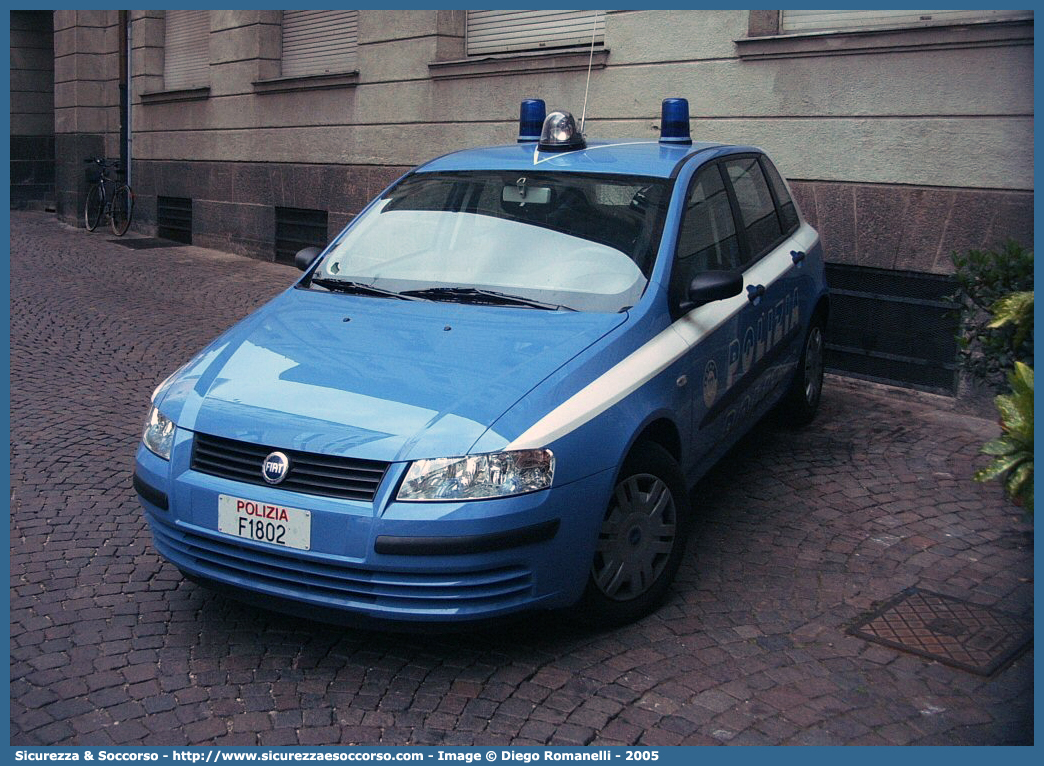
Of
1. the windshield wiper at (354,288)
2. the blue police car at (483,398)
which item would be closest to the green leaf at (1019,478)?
the blue police car at (483,398)

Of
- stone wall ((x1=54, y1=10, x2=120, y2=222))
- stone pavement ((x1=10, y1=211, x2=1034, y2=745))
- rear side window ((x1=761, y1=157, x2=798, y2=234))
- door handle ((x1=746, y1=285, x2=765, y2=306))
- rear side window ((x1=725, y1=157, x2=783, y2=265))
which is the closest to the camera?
stone pavement ((x1=10, y1=211, x2=1034, y2=745))

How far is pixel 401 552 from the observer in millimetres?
3752

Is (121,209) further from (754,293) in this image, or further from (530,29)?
(754,293)

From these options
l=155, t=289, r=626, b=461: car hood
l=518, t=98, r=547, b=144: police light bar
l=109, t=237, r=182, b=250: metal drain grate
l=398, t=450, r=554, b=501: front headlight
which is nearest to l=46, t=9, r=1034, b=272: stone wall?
l=109, t=237, r=182, b=250: metal drain grate

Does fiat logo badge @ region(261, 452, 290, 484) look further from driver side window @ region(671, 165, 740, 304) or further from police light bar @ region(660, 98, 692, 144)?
police light bar @ region(660, 98, 692, 144)

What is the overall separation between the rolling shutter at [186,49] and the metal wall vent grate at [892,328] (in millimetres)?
10536

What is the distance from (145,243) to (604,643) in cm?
1377

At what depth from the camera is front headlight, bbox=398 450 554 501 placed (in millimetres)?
3770

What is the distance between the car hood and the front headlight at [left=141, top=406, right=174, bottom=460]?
0.05m

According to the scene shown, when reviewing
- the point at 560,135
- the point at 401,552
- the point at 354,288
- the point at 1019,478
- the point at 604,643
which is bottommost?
the point at 604,643

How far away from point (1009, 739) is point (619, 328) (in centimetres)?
190

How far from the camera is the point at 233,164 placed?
1537cm

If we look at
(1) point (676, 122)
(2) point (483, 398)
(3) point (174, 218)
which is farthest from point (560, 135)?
(3) point (174, 218)

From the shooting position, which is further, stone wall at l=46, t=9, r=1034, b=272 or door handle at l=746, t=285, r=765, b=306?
stone wall at l=46, t=9, r=1034, b=272
